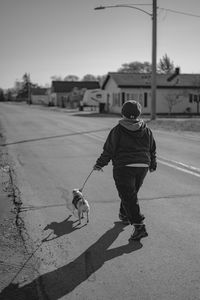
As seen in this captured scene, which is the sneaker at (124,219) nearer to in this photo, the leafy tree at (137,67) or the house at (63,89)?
the house at (63,89)

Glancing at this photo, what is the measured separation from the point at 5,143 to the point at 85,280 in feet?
41.2

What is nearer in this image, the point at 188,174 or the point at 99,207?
the point at 99,207

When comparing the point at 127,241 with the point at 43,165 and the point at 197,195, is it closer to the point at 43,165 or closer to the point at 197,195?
the point at 197,195

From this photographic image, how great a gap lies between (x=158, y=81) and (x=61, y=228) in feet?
143

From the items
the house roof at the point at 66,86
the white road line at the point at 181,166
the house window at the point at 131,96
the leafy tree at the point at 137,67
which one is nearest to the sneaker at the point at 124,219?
the white road line at the point at 181,166

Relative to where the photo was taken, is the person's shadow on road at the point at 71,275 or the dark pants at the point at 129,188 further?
the dark pants at the point at 129,188

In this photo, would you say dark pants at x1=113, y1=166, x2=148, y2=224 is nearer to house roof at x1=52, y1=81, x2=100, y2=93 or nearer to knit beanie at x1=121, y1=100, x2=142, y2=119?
knit beanie at x1=121, y1=100, x2=142, y2=119

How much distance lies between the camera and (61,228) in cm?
559

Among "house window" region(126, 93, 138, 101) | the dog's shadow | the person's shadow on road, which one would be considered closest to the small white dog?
the dog's shadow

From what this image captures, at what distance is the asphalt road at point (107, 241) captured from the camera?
382 centimetres

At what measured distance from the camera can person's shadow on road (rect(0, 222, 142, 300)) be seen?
3.73 meters

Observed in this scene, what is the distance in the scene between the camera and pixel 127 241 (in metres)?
5.04

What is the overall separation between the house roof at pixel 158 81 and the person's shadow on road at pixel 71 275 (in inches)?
1680

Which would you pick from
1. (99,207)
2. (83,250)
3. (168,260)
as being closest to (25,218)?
(99,207)
